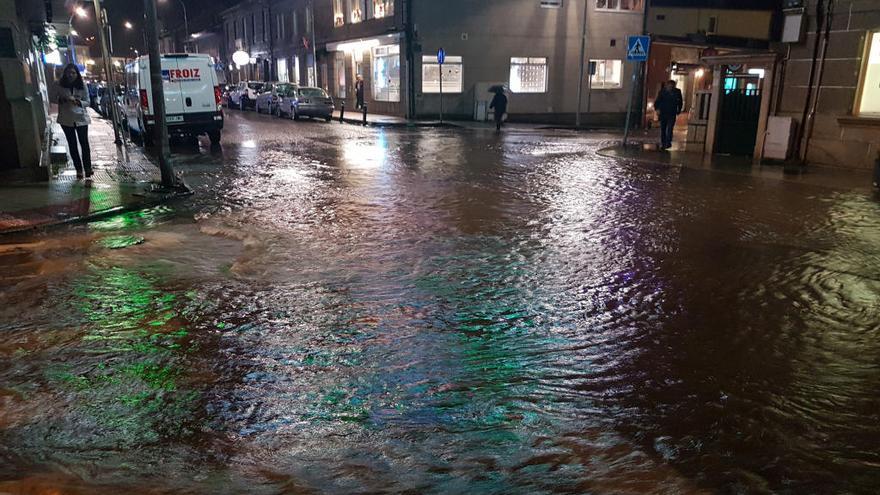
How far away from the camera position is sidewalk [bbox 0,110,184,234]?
29.8 ft

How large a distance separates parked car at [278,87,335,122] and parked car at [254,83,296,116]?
0.74 metres

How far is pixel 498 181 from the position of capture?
13.1 m

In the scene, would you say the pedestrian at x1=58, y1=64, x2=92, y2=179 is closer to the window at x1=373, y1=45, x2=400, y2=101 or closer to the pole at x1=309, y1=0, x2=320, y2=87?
the window at x1=373, y1=45, x2=400, y2=101

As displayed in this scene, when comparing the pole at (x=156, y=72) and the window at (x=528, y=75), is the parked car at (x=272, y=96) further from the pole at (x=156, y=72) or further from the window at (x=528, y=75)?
the pole at (x=156, y=72)

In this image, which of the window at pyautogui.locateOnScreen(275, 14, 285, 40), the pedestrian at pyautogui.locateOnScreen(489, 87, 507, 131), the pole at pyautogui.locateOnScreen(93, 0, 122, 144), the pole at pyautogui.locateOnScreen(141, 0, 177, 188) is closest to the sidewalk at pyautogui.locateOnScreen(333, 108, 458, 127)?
the pedestrian at pyautogui.locateOnScreen(489, 87, 507, 131)

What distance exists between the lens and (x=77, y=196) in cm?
1057

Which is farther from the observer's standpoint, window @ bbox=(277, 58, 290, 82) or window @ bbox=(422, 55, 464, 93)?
window @ bbox=(277, 58, 290, 82)

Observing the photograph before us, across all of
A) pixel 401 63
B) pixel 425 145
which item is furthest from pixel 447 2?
pixel 425 145

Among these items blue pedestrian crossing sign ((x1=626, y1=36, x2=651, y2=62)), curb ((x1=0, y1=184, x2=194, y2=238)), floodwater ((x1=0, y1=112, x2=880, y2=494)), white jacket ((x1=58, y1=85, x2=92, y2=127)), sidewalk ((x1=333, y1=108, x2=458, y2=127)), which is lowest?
floodwater ((x1=0, y1=112, x2=880, y2=494))

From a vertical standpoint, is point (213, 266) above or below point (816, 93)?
below

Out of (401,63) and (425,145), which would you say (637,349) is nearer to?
(425,145)

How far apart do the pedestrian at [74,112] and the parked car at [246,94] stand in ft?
83.8

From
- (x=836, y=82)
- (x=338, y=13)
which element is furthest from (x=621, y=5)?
(x=836, y=82)

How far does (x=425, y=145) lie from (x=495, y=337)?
15.5 m
